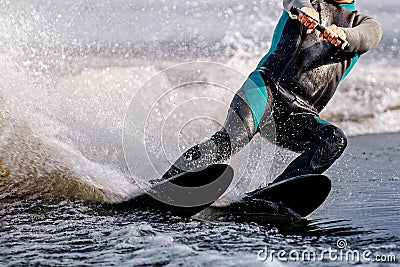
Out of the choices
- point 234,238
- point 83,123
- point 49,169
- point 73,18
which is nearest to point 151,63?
point 73,18

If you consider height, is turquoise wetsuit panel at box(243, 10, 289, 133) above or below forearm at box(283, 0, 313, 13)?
below

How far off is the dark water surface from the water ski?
0.14 metres

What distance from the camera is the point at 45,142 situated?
553 cm

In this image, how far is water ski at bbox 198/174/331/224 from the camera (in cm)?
470

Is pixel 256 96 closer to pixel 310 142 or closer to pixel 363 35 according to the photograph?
pixel 310 142

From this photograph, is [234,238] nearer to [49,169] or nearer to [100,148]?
[49,169]

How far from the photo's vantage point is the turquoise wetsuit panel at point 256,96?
5.03 m

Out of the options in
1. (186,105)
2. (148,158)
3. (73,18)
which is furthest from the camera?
(73,18)

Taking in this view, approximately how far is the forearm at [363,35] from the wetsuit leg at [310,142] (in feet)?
2.09

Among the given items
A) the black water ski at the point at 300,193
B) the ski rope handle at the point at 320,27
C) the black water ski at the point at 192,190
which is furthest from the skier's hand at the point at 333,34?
the black water ski at the point at 192,190

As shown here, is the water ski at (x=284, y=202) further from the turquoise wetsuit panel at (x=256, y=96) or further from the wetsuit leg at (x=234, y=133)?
the turquoise wetsuit panel at (x=256, y=96)

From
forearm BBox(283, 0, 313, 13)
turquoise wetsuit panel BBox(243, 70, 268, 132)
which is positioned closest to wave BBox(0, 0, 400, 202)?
turquoise wetsuit panel BBox(243, 70, 268, 132)

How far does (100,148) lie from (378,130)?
5.45 metres

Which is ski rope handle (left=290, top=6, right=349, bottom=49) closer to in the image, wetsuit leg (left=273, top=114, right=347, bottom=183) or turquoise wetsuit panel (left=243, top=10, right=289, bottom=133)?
turquoise wetsuit panel (left=243, top=10, right=289, bottom=133)
